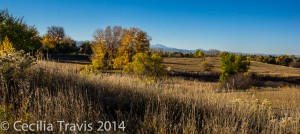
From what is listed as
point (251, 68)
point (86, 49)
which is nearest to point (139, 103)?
point (86, 49)

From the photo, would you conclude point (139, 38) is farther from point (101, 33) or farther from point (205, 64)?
point (205, 64)

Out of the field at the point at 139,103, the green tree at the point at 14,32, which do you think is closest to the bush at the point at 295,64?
the green tree at the point at 14,32

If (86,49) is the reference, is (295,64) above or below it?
below

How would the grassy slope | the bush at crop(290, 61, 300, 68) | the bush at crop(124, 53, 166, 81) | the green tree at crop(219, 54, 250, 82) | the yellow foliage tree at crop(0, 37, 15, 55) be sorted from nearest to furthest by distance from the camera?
the yellow foliage tree at crop(0, 37, 15, 55) → the bush at crop(124, 53, 166, 81) → the green tree at crop(219, 54, 250, 82) → the grassy slope → the bush at crop(290, 61, 300, 68)

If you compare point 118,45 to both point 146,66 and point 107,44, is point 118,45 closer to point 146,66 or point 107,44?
point 107,44

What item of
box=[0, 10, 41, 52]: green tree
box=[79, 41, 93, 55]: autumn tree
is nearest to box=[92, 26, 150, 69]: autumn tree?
box=[79, 41, 93, 55]: autumn tree

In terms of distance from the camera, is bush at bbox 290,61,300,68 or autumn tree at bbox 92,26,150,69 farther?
bush at bbox 290,61,300,68

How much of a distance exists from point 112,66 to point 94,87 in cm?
4528

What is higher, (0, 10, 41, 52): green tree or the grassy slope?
(0, 10, 41, 52): green tree

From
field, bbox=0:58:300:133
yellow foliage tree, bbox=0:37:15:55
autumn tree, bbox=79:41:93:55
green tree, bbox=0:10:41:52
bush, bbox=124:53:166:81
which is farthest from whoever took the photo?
autumn tree, bbox=79:41:93:55

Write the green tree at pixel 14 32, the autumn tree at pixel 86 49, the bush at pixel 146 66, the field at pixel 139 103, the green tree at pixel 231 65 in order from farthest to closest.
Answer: the autumn tree at pixel 86 49 → the green tree at pixel 231 65 → the bush at pixel 146 66 → the green tree at pixel 14 32 → the field at pixel 139 103

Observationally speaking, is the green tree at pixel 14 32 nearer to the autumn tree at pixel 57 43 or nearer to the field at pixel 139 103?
the field at pixel 139 103

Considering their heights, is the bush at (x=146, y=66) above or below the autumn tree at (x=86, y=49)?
below

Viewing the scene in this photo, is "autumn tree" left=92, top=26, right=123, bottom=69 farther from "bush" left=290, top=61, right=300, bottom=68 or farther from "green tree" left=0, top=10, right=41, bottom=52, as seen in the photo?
"bush" left=290, top=61, right=300, bottom=68
